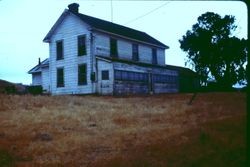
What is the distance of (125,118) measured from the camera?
1934 cm

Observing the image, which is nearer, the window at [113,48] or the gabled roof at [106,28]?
the gabled roof at [106,28]

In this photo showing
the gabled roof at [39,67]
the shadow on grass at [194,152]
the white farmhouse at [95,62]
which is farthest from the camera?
the gabled roof at [39,67]

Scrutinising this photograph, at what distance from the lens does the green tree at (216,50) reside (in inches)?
1706

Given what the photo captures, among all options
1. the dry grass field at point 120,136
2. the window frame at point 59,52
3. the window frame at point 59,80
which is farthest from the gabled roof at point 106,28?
the dry grass field at point 120,136

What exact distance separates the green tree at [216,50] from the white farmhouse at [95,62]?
202 inches

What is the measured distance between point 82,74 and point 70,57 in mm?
2522

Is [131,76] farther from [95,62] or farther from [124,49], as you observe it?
[124,49]

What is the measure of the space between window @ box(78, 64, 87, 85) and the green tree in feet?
50.5

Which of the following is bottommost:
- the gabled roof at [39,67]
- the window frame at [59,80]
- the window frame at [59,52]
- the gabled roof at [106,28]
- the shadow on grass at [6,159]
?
the shadow on grass at [6,159]

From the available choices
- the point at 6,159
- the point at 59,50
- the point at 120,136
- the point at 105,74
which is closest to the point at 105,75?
the point at 105,74


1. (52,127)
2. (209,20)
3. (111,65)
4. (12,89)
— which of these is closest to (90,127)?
(52,127)

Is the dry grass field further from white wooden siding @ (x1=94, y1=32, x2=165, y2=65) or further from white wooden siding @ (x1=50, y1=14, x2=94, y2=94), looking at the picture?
white wooden siding @ (x1=94, y1=32, x2=165, y2=65)

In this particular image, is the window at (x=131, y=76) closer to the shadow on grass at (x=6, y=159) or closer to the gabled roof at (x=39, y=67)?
the gabled roof at (x=39, y=67)

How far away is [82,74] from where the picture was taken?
36031 millimetres
